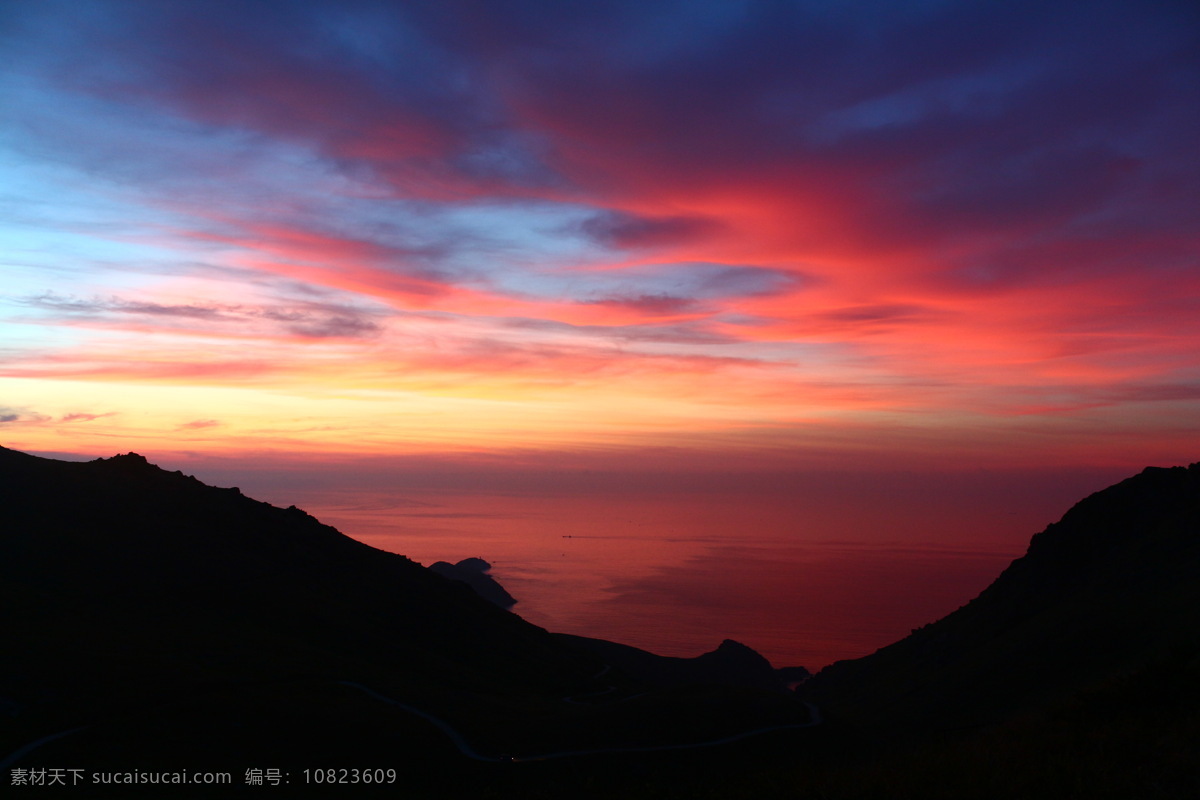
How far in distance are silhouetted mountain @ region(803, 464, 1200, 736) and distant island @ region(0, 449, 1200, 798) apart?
332mm

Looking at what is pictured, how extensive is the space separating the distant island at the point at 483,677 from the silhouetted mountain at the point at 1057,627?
33 centimetres

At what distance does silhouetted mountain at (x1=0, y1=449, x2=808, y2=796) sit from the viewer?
37812 mm

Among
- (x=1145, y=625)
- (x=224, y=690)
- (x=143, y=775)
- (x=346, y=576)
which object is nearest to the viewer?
(x=143, y=775)

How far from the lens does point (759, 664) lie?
4862 inches

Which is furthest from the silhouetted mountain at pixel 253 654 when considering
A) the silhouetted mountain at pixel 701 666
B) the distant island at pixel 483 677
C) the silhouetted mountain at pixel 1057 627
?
the silhouetted mountain at pixel 701 666

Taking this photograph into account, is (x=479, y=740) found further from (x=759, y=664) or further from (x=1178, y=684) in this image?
(x=759, y=664)

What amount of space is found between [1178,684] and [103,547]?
78585 millimetres

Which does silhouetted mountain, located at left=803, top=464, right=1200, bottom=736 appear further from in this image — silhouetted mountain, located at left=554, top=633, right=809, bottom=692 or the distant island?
silhouetted mountain, located at left=554, top=633, right=809, bottom=692

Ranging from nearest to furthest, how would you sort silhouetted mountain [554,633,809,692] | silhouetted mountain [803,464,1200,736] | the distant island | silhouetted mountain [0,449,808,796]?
the distant island
silhouetted mountain [0,449,808,796]
silhouetted mountain [803,464,1200,736]
silhouetted mountain [554,633,809,692]

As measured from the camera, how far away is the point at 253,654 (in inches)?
2163

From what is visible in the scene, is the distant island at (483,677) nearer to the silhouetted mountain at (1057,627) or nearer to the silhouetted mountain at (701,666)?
the silhouetted mountain at (1057,627)

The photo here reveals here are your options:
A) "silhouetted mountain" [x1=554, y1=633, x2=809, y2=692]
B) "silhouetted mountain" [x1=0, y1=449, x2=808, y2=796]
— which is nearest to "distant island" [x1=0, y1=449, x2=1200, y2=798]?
"silhouetted mountain" [x1=0, y1=449, x2=808, y2=796]

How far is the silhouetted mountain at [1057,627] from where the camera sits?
5738 centimetres

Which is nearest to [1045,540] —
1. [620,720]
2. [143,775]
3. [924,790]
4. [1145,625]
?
[1145,625]
